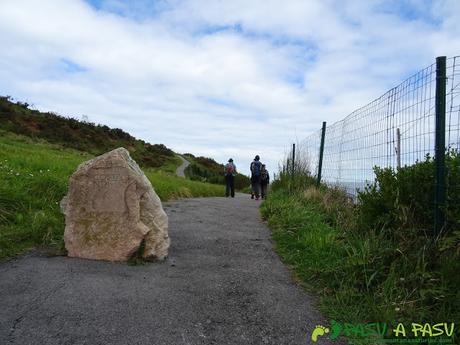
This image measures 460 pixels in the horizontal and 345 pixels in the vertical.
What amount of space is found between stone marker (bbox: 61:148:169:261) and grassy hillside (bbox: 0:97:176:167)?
62.4ft

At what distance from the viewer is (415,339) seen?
104 inches

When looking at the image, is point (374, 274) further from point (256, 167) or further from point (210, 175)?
point (210, 175)

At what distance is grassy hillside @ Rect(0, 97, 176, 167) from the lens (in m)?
22.4

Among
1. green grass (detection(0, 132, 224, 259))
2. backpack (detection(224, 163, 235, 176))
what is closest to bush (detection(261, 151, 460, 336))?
green grass (detection(0, 132, 224, 259))

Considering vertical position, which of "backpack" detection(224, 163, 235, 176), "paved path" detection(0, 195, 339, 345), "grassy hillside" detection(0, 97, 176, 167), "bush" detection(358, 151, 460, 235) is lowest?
"paved path" detection(0, 195, 339, 345)

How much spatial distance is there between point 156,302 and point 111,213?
1524 millimetres

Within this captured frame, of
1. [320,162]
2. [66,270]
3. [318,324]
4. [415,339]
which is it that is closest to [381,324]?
[415,339]

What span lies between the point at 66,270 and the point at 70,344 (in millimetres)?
1499

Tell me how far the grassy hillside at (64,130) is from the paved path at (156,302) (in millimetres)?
19845

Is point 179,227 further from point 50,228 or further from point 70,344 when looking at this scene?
point 70,344

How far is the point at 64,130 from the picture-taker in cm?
2522

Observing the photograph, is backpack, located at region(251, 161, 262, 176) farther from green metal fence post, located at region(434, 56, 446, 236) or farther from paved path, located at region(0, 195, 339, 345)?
green metal fence post, located at region(434, 56, 446, 236)

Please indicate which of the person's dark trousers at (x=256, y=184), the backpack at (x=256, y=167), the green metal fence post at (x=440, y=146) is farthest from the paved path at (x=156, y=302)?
the person's dark trousers at (x=256, y=184)

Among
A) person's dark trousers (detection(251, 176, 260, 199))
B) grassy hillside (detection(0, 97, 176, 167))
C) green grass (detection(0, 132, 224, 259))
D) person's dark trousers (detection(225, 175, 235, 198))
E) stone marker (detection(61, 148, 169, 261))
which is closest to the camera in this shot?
stone marker (detection(61, 148, 169, 261))
